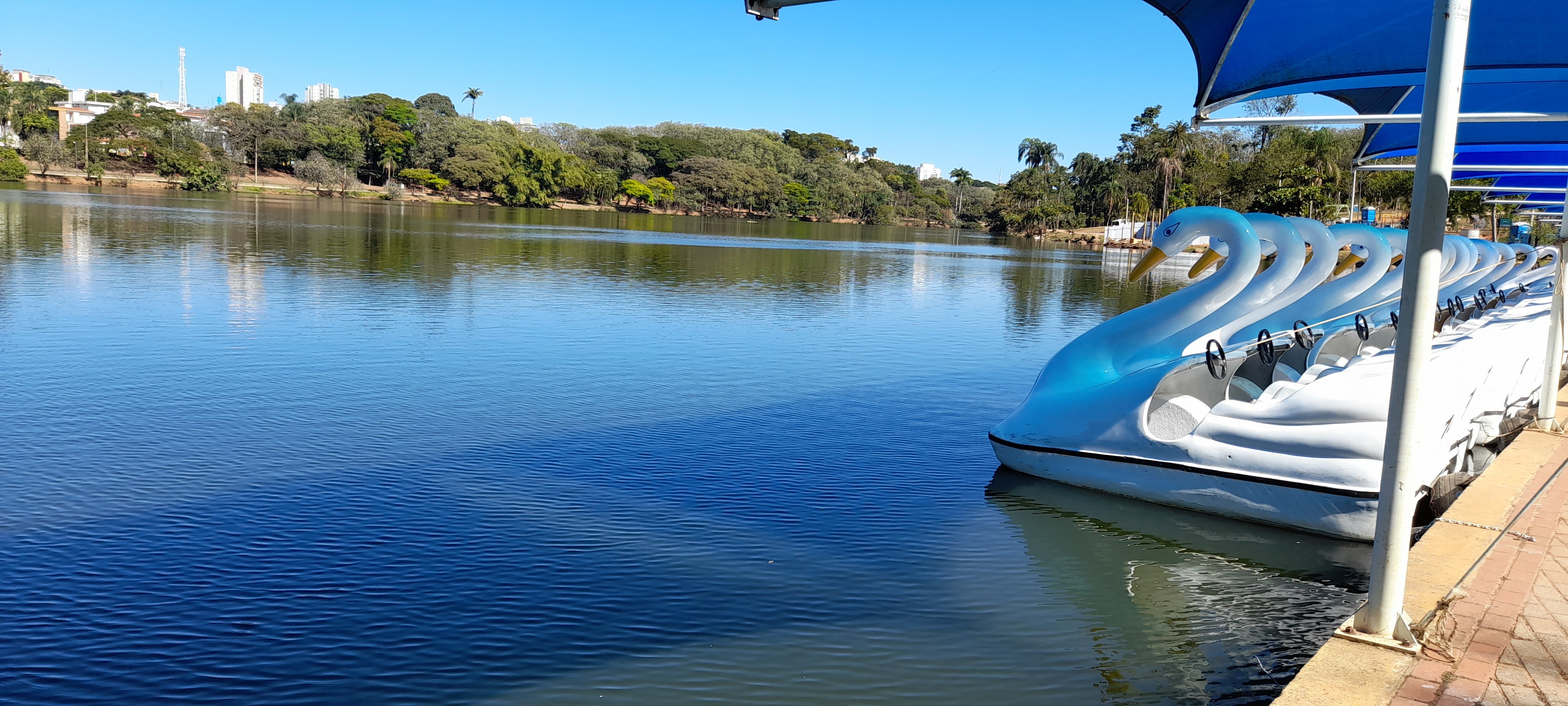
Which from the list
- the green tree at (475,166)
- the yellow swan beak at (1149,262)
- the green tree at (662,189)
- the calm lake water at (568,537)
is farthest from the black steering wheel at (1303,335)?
the green tree at (662,189)

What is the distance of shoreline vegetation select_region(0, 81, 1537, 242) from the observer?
5859 centimetres

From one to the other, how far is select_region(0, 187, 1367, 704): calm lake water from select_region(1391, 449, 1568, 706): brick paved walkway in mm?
859

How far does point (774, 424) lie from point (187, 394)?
5.17 m

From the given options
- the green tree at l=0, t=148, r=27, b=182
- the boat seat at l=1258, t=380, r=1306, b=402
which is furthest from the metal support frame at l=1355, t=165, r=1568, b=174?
the green tree at l=0, t=148, r=27, b=182

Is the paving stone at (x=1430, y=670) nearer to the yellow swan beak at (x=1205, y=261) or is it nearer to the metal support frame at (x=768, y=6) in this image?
the metal support frame at (x=768, y=6)

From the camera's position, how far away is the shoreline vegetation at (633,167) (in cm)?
5859

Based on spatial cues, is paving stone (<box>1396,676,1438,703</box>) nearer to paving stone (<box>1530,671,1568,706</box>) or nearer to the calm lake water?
paving stone (<box>1530,671,1568,706</box>)

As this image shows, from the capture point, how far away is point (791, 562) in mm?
5953

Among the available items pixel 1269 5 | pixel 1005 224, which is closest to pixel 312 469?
pixel 1269 5

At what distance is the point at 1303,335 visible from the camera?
864 centimetres

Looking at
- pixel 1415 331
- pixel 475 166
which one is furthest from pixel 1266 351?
pixel 475 166

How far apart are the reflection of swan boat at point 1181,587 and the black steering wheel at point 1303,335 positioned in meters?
2.05

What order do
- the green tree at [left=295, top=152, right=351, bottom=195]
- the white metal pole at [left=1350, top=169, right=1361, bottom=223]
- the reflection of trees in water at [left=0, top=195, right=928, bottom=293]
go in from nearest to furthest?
the white metal pole at [left=1350, top=169, right=1361, bottom=223] < the reflection of trees in water at [left=0, top=195, right=928, bottom=293] < the green tree at [left=295, top=152, right=351, bottom=195]

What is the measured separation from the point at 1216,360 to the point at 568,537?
14.8ft
